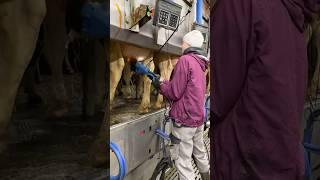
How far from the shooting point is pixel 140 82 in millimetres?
3791

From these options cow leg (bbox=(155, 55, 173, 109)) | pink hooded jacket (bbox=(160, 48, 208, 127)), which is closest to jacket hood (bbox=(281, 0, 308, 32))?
pink hooded jacket (bbox=(160, 48, 208, 127))

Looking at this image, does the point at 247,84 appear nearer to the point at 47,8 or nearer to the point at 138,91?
the point at 47,8

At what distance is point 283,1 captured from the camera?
116cm

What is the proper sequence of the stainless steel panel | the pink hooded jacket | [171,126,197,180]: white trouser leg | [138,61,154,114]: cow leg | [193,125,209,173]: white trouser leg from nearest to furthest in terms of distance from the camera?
1. the stainless steel panel
2. the pink hooded jacket
3. [171,126,197,180]: white trouser leg
4. [193,125,209,173]: white trouser leg
5. [138,61,154,114]: cow leg

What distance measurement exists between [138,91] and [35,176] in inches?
134

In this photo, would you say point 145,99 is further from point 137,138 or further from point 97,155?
point 97,155

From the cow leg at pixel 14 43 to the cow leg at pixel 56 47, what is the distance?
16 millimetres

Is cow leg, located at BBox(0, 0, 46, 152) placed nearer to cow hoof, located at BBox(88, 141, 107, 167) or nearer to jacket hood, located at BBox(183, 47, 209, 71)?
cow hoof, located at BBox(88, 141, 107, 167)

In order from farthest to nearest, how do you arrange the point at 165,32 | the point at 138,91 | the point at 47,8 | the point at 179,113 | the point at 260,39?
1. the point at 138,91
2. the point at 165,32
3. the point at 179,113
4. the point at 260,39
5. the point at 47,8

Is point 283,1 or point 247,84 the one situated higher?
point 283,1

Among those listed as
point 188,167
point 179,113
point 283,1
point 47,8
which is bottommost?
point 188,167

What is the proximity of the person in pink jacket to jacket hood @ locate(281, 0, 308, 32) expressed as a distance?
149 centimetres


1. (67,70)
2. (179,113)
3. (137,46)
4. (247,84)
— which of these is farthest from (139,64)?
(67,70)

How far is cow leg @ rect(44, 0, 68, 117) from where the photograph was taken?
1.45ft
